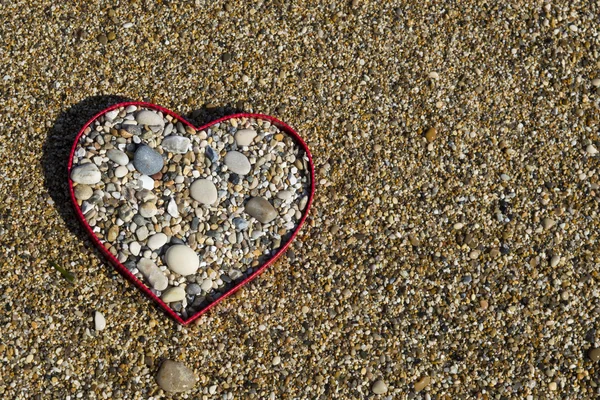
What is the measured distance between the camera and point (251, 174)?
318 centimetres

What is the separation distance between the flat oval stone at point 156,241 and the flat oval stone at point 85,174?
34cm

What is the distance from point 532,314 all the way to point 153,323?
1686 millimetres

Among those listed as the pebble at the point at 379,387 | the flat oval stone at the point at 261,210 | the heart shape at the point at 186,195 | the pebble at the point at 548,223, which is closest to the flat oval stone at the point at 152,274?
the heart shape at the point at 186,195

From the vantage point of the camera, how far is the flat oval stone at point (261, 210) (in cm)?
311

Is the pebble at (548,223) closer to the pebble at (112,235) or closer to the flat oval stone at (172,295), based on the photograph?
the flat oval stone at (172,295)

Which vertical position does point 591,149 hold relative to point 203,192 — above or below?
above

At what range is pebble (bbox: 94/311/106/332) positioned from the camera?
295 centimetres

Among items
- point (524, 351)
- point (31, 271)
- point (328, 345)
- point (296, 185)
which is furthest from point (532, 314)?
point (31, 271)

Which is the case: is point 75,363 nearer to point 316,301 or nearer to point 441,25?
point 316,301

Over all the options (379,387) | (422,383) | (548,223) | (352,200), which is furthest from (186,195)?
Result: (548,223)

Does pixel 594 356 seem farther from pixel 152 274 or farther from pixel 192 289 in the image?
pixel 152 274

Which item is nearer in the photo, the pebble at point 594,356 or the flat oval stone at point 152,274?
the flat oval stone at point 152,274

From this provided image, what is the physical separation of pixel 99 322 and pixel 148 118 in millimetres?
917

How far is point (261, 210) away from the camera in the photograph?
3.11 metres
